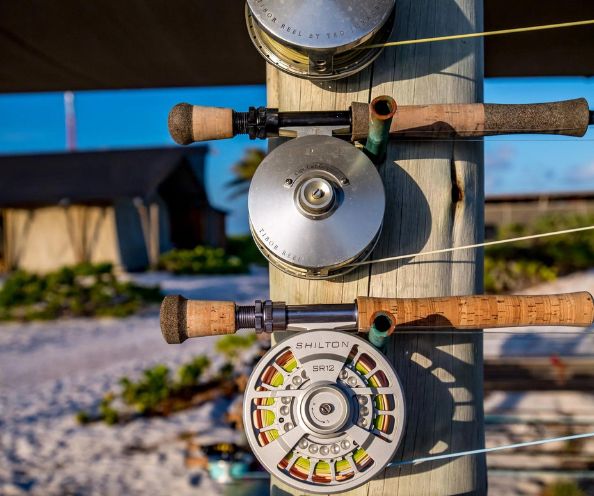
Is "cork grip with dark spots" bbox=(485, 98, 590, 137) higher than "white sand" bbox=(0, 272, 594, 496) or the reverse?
higher

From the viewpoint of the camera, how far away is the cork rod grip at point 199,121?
108 centimetres

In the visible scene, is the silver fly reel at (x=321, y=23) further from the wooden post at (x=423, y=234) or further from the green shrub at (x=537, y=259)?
the green shrub at (x=537, y=259)

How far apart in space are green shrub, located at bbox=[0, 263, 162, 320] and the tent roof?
3.74 metres

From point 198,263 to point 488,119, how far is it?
14.1m

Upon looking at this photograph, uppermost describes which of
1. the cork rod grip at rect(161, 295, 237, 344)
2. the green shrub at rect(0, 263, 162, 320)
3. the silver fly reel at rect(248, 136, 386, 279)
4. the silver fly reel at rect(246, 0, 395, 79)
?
the silver fly reel at rect(246, 0, 395, 79)

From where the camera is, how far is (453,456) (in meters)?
1.12

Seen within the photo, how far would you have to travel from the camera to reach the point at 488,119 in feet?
3.51

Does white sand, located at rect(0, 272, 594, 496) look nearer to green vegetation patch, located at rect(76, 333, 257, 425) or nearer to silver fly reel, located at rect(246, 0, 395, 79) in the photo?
green vegetation patch, located at rect(76, 333, 257, 425)

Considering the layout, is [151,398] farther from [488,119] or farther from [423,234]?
[488,119]

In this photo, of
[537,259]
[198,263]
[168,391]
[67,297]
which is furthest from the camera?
[198,263]

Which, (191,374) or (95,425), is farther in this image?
(191,374)

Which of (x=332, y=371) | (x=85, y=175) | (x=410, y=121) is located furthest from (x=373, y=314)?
(x=85, y=175)

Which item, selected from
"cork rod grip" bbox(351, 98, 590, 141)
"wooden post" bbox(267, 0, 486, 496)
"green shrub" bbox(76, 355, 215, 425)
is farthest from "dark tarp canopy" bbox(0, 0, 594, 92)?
"green shrub" bbox(76, 355, 215, 425)

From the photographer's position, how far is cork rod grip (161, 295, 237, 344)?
1.02 metres
